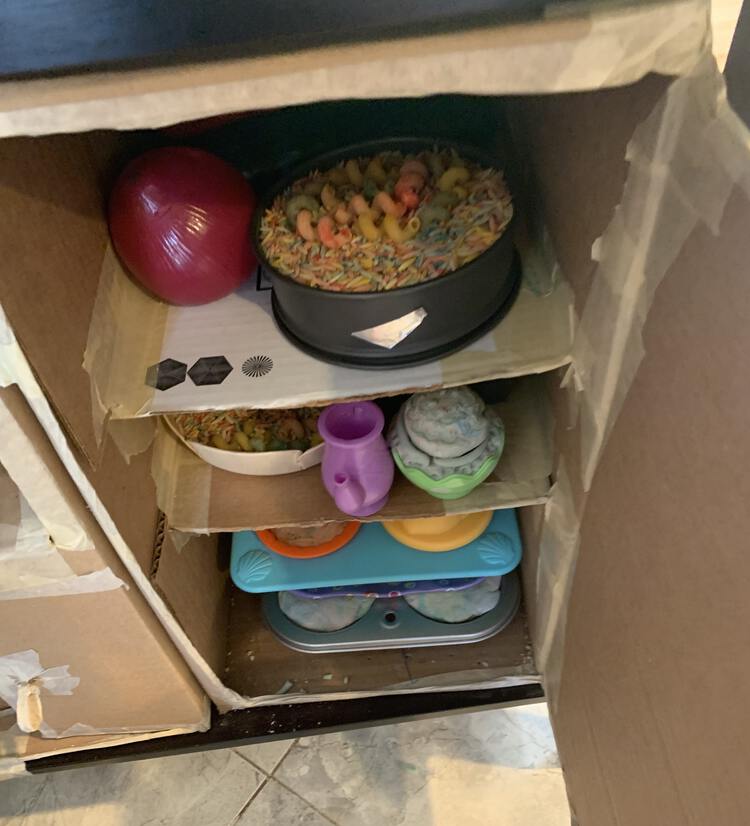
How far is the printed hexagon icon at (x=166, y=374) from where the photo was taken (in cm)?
68

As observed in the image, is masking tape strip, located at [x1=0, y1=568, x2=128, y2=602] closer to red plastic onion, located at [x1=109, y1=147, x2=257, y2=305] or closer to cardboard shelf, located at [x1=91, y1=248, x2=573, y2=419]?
cardboard shelf, located at [x1=91, y1=248, x2=573, y2=419]

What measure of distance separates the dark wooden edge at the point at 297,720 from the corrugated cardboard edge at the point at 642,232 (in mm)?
336

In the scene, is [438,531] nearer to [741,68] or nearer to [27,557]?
[27,557]

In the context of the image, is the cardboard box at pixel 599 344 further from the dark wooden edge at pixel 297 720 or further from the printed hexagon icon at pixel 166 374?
the dark wooden edge at pixel 297 720

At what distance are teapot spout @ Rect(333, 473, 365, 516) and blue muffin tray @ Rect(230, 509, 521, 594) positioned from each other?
19 cm

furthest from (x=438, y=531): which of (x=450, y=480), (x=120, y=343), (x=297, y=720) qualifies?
(x=120, y=343)

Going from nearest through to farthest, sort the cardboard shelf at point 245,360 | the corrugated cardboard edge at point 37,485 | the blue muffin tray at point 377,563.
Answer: the corrugated cardboard edge at point 37,485 → the cardboard shelf at point 245,360 → the blue muffin tray at point 377,563

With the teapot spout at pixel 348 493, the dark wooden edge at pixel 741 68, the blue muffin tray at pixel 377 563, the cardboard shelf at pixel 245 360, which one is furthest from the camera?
the blue muffin tray at pixel 377 563

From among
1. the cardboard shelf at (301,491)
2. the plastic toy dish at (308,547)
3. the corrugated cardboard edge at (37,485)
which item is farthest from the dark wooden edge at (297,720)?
the corrugated cardboard edge at (37,485)

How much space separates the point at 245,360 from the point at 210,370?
3 cm

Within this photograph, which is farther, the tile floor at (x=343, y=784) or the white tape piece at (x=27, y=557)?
the tile floor at (x=343, y=784)

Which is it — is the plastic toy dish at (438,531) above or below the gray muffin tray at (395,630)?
above

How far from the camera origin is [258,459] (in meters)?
0.81

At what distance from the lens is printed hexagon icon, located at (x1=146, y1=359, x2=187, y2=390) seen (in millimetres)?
682
